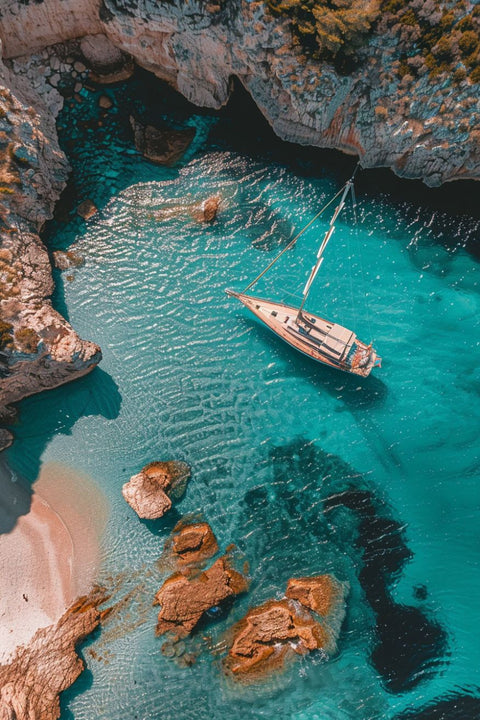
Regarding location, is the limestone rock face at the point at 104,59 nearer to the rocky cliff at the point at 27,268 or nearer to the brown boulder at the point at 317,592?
the rocky cliff at the point at 27,268

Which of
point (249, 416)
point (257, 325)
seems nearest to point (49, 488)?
point (249, 416)

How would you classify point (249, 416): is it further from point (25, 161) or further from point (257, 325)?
point (25, 161)

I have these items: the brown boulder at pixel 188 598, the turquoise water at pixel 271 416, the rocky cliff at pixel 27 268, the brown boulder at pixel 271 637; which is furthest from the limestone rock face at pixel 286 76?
the brown boulder at pixel 271 637

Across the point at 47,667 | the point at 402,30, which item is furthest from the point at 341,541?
the point at 402,30

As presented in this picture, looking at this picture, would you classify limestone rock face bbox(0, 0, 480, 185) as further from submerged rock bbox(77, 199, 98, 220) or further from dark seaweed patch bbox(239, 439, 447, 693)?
dark seaweed patch bbox(239, 439, 447, 693)

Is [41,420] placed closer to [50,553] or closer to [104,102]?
[50,553]
